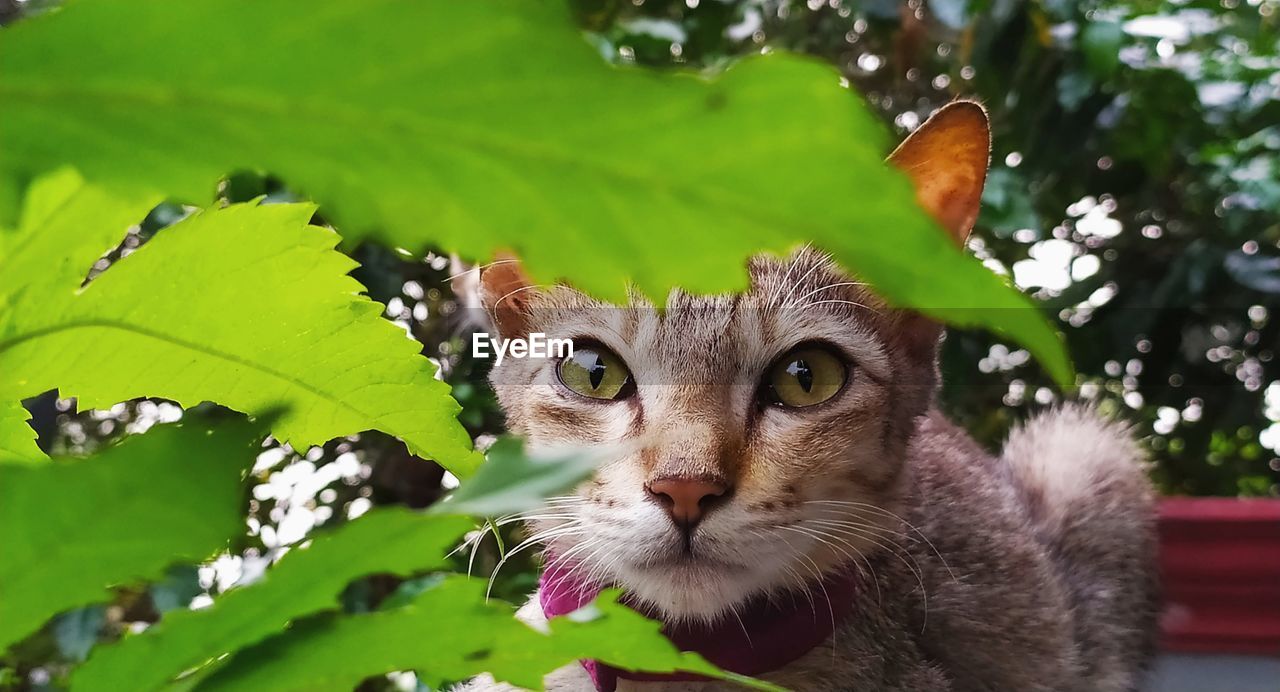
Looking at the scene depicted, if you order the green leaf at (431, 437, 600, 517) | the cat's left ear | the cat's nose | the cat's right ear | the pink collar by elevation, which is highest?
the cat's left ear

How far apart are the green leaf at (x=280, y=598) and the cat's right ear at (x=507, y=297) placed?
1.58 ft

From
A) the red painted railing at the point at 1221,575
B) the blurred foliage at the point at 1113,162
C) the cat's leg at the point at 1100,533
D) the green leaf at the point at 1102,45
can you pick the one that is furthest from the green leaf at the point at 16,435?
the red painted railing at the point at 1221,575

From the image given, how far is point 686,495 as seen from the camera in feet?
1.79

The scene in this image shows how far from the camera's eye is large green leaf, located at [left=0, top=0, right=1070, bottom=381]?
0.41 ft

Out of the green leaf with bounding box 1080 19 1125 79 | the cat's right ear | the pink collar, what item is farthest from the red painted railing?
the cat's right ear

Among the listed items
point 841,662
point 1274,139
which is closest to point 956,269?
point 841,662

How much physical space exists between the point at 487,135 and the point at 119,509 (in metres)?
0.11

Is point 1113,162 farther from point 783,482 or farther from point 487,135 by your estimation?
point 487,135

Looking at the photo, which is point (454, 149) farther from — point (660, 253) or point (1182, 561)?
point (1182, 561)

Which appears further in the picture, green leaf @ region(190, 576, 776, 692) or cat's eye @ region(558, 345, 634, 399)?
cat's eye @ region(558, 345, 634, 399)

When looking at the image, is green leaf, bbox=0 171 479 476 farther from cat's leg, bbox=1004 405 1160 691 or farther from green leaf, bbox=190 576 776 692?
cat's leg, bbox=1004 405 1160 691

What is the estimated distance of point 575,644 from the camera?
0.20m

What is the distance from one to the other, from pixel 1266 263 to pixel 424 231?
1257mm

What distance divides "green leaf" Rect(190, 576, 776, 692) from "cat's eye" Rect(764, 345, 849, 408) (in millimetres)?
435
